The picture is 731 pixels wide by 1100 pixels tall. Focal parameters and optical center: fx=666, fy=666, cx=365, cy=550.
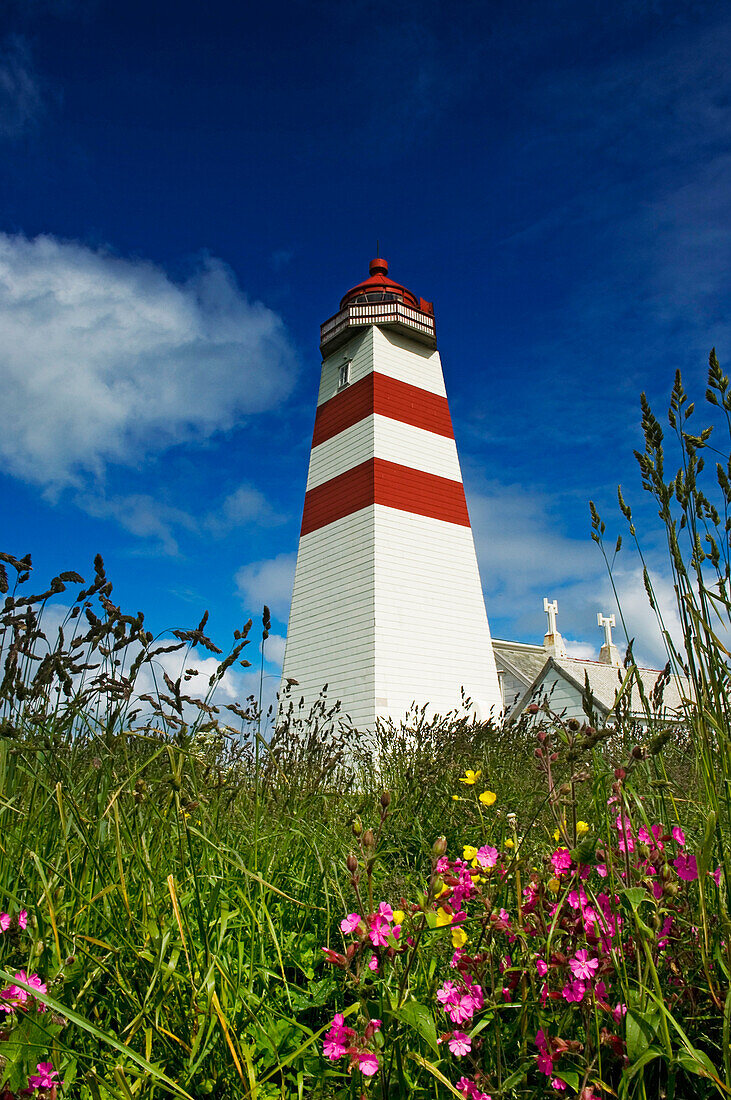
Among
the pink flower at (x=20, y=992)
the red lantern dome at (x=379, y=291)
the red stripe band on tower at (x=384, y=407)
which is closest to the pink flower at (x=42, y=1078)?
the pink flower at (x=20, y=992)

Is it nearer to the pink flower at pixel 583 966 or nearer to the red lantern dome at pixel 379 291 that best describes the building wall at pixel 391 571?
the red lantern dome at pixel 379 291

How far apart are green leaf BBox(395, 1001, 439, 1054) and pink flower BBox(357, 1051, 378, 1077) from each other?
7cm

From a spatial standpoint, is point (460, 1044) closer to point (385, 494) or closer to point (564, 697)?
point (385, 494)

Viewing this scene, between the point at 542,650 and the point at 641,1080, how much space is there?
2920 centimetres

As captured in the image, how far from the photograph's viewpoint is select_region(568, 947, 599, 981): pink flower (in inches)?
49.3

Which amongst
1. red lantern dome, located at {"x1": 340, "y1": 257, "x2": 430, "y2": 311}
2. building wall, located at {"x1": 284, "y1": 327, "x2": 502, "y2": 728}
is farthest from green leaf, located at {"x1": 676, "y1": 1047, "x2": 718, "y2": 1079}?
red lantern dome, located at {"x1": 340, "y1": 257, "x2": 430, "y2": 311}

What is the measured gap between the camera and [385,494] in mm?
13172

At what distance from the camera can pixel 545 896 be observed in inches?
58.1

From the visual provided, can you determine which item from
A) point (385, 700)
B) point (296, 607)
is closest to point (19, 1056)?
point (385, 700)

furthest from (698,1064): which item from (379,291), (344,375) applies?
(379,291)

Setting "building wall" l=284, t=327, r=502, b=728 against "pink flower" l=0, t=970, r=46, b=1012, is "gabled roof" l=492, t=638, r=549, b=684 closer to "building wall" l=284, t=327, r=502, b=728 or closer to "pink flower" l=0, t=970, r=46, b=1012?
"building wall" l=284, t=327, r=502, b=728

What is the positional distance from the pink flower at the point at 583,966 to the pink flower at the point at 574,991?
0.05 feet

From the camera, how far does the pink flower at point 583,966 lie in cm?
125

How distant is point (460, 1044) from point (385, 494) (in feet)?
39.7
